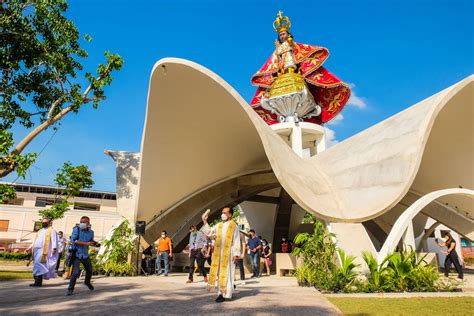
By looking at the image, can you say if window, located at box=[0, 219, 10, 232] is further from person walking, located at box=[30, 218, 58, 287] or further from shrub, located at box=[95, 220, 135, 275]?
person walking, located at box=[30, 218, 58, 287]

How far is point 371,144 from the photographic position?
37.8 feet

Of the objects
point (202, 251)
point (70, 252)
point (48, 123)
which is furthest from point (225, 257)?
point (48, 123)

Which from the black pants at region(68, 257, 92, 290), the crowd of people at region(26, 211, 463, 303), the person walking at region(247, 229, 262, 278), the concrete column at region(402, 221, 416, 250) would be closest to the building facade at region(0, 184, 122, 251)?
the person walking at region(247, 229, 262, 278)

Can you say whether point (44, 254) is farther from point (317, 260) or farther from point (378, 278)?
point (378, 278)

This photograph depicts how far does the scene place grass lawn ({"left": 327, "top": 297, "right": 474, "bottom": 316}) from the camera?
477cm

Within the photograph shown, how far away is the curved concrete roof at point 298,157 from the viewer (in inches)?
372

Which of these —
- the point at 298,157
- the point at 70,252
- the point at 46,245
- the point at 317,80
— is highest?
the point at 317,80

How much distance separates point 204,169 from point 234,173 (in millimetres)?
1969

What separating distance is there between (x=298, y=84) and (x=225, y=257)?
Result: 73.3 feet

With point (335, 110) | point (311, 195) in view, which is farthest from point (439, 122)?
point (335, 110)

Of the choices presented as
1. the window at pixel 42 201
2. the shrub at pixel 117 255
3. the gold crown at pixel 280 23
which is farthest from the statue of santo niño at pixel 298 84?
the window at pixel 42 201

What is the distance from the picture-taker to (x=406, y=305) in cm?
533

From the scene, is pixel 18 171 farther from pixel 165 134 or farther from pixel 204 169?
pixel 204 169

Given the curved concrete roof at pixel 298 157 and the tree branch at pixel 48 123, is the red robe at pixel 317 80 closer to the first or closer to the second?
the curved concrete roof at pixel 298 157
